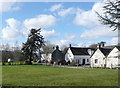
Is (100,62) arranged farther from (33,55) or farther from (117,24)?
(117,24)

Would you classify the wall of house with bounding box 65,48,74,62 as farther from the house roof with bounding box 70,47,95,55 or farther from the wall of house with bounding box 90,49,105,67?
the wall of house with bounding box 90,49,105,67

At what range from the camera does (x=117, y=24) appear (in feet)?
31.1

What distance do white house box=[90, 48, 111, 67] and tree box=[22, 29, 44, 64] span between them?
2038 cm

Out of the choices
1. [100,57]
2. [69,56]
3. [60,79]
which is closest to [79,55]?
[69,56]

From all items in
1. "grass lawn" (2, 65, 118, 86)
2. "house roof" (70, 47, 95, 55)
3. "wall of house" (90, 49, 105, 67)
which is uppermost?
"house roof" (70, 47, 95, 55)

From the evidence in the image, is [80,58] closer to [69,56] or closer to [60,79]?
[69,56]

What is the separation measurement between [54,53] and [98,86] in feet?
178

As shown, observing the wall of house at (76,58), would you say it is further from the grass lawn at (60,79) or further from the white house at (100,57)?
the grass lawn at (60,79)

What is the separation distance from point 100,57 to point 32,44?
2305 centimetres

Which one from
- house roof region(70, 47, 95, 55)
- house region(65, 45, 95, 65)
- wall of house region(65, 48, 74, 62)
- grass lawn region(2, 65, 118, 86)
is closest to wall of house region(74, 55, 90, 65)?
house region(65, 45, 95, 65)

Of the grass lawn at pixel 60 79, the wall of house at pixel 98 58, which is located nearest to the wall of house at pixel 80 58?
the wall of house at pixel 98 58

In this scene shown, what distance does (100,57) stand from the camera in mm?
41625

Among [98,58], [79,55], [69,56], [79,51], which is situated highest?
[79,51]

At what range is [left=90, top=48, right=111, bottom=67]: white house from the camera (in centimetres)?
4034
